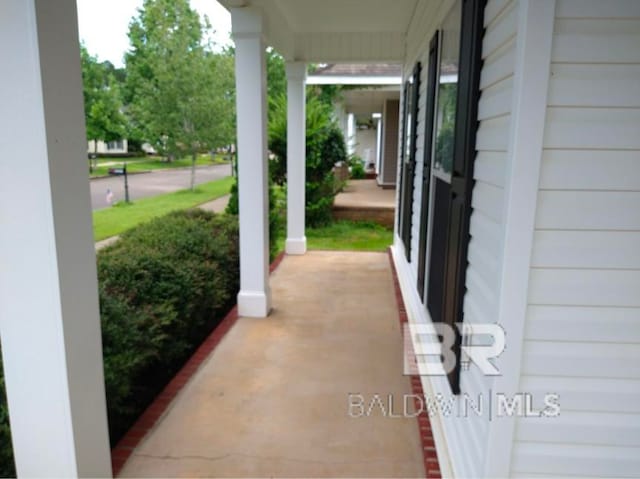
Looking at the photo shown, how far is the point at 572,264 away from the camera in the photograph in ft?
4.86

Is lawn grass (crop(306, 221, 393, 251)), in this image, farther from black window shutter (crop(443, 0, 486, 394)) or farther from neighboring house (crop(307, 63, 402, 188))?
black window shutter (crop(443, 0, 486, 394))

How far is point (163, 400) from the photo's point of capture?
2.96m

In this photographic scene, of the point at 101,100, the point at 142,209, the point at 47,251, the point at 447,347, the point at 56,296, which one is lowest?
the point at 142,209

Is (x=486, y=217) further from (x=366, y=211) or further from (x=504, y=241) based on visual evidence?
(x=366, y=211)

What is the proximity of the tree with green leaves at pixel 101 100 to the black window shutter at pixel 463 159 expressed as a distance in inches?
632

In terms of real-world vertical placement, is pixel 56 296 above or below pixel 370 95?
below

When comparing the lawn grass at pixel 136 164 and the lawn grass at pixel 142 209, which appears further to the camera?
the lawn grass at pixel 136 164

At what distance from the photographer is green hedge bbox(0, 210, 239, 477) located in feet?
8.39

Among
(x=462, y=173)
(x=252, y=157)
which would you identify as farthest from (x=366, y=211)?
(x=462, y=173)

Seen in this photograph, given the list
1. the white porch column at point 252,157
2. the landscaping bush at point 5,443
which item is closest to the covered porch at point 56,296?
the landscaping bush at point 5,443

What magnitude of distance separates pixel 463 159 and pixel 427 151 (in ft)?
5.27

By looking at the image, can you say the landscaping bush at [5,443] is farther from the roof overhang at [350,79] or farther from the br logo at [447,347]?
the roof overhang at [350,79]

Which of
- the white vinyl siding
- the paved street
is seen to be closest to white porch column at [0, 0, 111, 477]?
the white vinyl siding

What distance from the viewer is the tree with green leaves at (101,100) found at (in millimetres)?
16011
